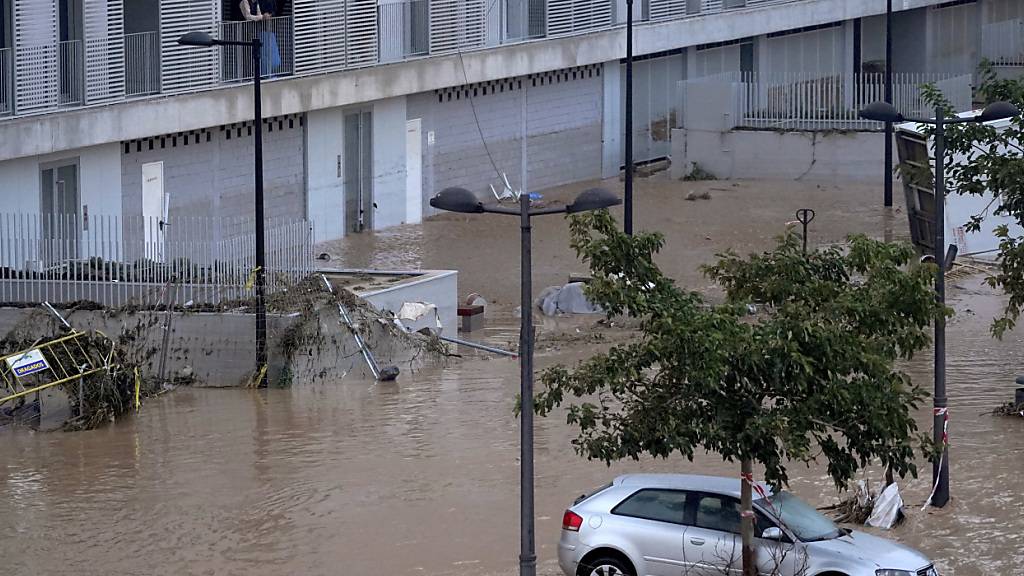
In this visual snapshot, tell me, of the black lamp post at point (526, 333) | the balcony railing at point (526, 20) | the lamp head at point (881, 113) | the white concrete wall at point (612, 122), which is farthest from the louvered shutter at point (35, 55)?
the white concrete wall at point (612, 122)

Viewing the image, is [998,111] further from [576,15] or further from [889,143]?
[576,15]

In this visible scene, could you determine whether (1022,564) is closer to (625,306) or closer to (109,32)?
(625,306)

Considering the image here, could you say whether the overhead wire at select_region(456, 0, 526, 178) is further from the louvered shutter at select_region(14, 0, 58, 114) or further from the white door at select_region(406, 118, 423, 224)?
the louvered shutter at select_region(14, 0, 58, 114)

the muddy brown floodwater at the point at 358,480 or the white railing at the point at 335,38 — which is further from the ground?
the white railing at the point at 335,38

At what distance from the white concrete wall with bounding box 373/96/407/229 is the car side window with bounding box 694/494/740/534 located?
26252mm

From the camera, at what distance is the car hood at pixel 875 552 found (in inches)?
554

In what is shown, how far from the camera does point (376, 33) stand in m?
39.1

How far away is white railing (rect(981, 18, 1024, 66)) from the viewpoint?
6378 cm

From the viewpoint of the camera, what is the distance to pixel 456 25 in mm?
41750

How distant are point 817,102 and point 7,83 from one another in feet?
76.6

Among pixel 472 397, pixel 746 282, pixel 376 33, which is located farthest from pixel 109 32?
pixel 746 282

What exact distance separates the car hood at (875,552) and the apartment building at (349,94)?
18.7 m

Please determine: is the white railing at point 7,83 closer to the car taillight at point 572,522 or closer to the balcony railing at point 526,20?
the balcony railing at point 526,20

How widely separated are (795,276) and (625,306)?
1.52 metres
